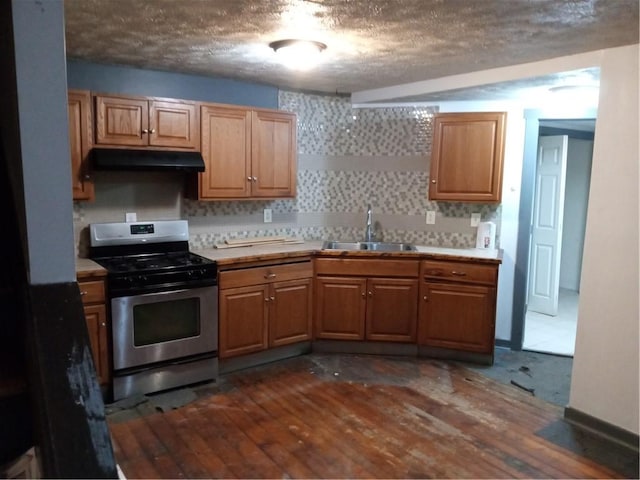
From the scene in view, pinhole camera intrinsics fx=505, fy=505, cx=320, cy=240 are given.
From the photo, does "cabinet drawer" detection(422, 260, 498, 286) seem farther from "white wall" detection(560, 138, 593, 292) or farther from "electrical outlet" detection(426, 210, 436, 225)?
"white wall" detection(560, 138, 593, 292)

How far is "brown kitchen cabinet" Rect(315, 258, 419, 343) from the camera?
13.4 feet

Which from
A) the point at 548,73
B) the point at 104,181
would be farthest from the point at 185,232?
the point at 548,73

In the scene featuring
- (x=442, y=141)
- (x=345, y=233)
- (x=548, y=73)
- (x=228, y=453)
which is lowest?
(x=228, y=453)

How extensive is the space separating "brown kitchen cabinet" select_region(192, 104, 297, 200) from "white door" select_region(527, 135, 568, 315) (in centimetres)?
279

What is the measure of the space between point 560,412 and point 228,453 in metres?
2.07

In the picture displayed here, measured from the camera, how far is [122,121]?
11.1 feet

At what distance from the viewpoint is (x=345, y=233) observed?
4.80m

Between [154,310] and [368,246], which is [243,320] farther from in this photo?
[368,246]

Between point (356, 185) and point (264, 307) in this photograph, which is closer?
point (264, 307)

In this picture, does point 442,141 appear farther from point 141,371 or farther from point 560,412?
point 141,371

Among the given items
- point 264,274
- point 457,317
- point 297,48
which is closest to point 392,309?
point 457,317

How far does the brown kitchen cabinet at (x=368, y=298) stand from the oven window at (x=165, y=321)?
3.54 feet

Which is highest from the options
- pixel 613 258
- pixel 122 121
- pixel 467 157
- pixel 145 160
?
pixel 122 121

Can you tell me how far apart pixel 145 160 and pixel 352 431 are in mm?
2192
